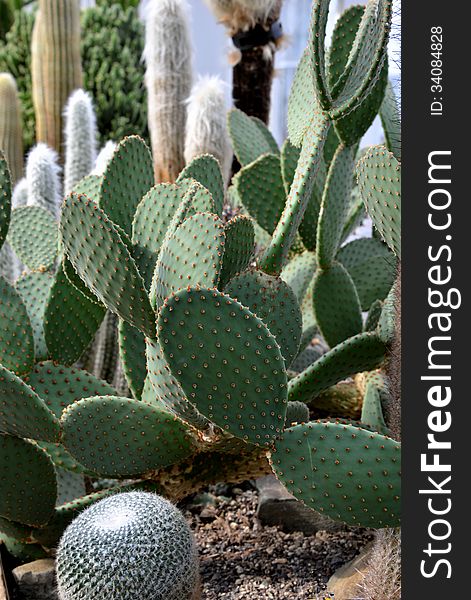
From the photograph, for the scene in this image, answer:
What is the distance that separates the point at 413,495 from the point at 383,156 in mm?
734

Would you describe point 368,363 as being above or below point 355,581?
above

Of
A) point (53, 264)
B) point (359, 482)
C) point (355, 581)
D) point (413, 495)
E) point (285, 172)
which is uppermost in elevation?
point (285, 172)

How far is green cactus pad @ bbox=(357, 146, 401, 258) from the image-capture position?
5.14 ft

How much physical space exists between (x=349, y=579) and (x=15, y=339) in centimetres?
97

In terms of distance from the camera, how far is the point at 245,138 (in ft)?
9.48

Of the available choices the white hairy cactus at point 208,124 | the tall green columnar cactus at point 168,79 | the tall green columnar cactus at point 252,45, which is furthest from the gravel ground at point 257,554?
the tall green columnar cactus at point 252,45

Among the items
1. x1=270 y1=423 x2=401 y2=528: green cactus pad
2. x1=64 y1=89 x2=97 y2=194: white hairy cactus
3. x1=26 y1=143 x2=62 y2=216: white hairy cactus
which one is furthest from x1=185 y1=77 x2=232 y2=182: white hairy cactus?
x1=270 y1=423 x2=401 y2=528: green cactus pad

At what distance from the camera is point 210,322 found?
1.46 meters

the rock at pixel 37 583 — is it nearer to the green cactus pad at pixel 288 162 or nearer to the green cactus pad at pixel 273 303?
the green cactus pad at pixel 273 303

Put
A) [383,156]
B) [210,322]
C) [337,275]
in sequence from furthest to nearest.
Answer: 1. [337,275]
2. [383,156]
3. [210,322]

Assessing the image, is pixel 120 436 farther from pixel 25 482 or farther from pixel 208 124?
pixel 208 124

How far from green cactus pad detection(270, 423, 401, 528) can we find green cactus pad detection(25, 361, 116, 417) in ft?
2.01

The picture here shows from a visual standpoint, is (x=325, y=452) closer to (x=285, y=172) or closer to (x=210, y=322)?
(x=210, y=322)

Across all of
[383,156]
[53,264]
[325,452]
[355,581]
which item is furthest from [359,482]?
[53,264]
